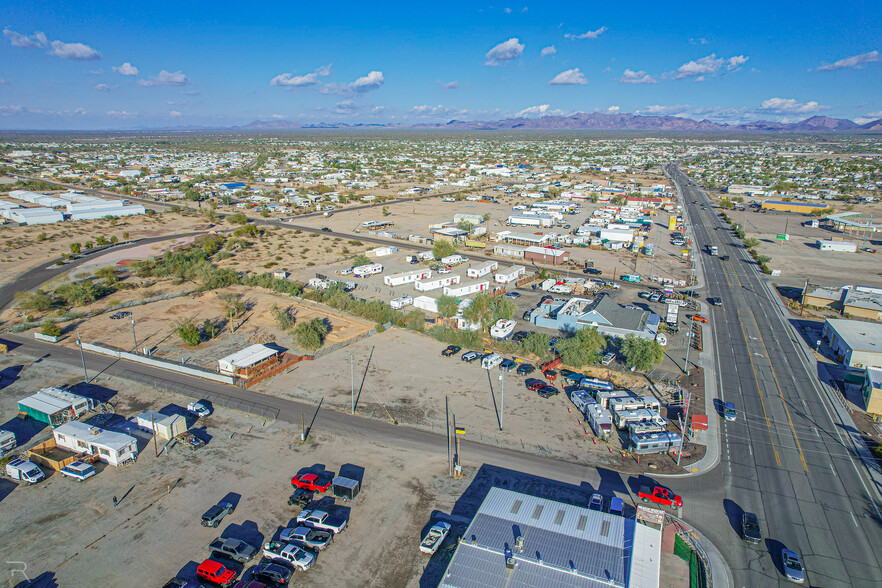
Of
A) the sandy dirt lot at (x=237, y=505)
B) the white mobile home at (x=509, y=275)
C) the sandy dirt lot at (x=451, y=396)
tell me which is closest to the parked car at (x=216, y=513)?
the sandy dirt lot at (x=237, y=505)

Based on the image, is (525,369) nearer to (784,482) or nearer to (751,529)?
(784,482)

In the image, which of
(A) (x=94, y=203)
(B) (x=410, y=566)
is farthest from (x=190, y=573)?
(A) (x=94, y=203)

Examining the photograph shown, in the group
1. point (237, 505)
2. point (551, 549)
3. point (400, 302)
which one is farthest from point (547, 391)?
point (400, 302)

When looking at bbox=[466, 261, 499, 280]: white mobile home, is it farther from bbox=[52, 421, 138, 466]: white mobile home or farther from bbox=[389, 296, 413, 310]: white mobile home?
bbox=[52, 421, 138, 466]: white mobile home

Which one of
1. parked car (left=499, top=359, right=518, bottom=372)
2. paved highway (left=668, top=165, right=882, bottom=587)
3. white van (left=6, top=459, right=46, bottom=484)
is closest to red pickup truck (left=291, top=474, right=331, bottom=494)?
white van (left=6, top=459, right=46, bottom=484)

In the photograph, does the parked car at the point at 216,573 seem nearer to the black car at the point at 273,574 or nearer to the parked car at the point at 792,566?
the black car at the point at 273,574
